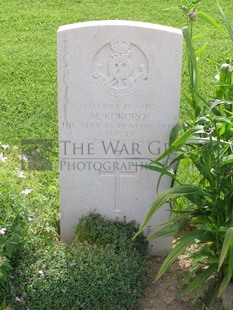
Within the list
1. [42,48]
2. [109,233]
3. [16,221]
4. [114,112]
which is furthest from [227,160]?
[42,48]

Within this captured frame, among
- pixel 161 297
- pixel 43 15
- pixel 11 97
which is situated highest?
pixel 43 15

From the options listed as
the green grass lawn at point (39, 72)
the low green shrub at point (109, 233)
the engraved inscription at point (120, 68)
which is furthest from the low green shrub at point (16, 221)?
the engraved inscription at point (120, 68)

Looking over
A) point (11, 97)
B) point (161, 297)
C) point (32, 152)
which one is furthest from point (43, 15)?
point (161, 297)

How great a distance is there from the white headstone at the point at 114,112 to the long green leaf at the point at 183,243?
20.5 inches

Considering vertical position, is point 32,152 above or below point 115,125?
below

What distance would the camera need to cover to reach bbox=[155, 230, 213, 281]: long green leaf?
363cm

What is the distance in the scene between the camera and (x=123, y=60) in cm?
382

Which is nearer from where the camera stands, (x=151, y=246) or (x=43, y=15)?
(x=151, y=246)

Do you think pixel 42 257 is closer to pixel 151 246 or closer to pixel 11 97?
pixel 151 246

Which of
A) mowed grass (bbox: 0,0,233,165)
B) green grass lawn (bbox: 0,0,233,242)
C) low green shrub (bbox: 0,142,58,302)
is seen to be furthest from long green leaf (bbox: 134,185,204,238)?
mowed grass (bbox: 0,0,233,165)

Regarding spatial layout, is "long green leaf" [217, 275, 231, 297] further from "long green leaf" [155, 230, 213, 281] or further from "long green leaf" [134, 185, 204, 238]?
"long green leaf" [134, 185, 204, 238]

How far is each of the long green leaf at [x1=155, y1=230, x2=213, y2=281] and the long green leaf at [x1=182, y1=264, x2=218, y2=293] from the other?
0.17 metres

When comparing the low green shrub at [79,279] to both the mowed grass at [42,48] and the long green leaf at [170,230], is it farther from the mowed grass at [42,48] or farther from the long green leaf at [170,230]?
the mowed grass at [42,48]

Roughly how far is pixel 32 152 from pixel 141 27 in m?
1.93
